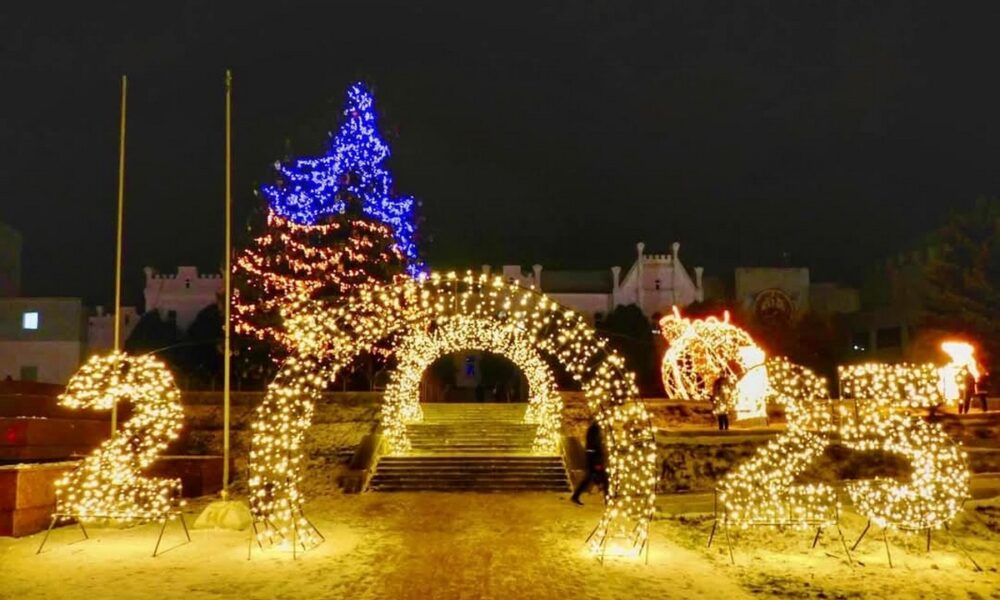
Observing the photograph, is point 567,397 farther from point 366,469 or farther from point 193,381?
point 193,381

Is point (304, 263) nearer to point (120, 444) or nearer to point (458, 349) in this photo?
point (458, 349)

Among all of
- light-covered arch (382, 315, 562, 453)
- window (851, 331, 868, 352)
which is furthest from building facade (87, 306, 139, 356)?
window (851, 331, 868, 352)

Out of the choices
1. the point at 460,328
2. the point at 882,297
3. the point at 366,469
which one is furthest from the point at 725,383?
the point at 882,297

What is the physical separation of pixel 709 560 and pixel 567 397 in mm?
16522

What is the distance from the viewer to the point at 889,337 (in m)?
48.0

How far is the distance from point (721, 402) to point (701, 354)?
2948 millimetres

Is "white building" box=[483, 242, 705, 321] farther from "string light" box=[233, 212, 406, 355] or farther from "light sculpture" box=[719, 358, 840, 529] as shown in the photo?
"light sculpture" box=[719, 358, 840, 529]

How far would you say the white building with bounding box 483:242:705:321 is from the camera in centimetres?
4503

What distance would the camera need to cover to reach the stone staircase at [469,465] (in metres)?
19.3

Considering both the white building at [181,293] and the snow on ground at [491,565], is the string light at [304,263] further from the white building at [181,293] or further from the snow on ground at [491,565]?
the snow on ground at [491,565]

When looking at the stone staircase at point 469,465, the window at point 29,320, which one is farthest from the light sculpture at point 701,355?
the window at point 29,320

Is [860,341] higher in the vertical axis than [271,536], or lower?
higher

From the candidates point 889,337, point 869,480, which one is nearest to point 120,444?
point 869,480

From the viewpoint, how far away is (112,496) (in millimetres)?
12406
